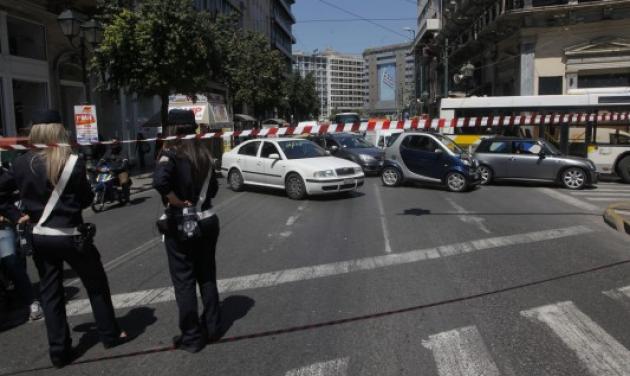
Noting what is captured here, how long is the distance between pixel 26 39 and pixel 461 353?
63.1 feet

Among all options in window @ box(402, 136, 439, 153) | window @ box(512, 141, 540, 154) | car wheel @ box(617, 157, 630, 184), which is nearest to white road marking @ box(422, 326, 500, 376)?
window @ box(402, 136, 439, 153)

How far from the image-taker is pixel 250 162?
48.2 feet

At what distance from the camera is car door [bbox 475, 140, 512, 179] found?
15953 mm

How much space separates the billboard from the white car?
376 feet

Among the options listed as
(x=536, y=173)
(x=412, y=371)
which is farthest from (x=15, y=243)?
(x=536, y=173)

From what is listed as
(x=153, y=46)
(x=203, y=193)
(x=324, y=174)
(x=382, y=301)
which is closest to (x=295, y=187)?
(x=324, y=174)

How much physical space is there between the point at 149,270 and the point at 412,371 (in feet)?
13.6

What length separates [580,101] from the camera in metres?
18.2

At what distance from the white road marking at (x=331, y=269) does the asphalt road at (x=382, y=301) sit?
3 cm

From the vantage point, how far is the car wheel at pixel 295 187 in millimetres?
13188

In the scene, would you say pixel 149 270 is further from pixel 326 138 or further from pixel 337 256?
pixel 326 138

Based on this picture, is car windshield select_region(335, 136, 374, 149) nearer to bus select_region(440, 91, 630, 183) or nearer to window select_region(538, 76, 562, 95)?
bus select_region(440, 91, 630, 183)

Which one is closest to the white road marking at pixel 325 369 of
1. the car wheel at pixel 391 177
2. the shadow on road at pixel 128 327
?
the shadow on road at pixel 128 327

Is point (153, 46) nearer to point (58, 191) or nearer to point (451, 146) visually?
point (451, 146)
